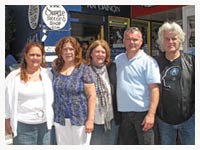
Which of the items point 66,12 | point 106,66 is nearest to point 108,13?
point 66,12

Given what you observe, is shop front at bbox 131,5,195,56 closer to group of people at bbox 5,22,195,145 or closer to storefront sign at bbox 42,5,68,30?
storefront sign at bbox 42,5,68,30

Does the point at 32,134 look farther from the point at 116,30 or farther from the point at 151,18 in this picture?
the point at 151,18

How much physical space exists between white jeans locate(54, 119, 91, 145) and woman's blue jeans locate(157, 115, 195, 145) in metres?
0.67

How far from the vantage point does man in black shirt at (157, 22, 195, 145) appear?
2871mm

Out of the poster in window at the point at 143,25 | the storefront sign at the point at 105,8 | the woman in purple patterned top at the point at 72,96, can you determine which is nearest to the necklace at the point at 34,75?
the woman in purple patterned top at the point at 72,96

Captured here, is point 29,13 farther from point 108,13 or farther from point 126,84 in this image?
point 126,84

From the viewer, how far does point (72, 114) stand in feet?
9.37

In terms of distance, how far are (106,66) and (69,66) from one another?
13.4 inches

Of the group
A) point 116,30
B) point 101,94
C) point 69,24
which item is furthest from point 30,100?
point 116,30

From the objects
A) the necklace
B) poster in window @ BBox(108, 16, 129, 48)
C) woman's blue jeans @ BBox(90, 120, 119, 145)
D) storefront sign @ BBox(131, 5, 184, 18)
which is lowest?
→ woman's blue jeans @ BBox(90, 120, 119, 145)

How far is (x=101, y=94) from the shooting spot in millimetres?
2914

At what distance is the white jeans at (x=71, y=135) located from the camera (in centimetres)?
291

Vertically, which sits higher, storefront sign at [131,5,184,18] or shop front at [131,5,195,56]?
storefront sign at [131,5,184,18]

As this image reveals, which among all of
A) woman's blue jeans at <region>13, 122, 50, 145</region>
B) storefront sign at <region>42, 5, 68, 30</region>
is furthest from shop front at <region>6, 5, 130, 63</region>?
woman's blue jeans at <region>13, 122, 50, 145</region>
